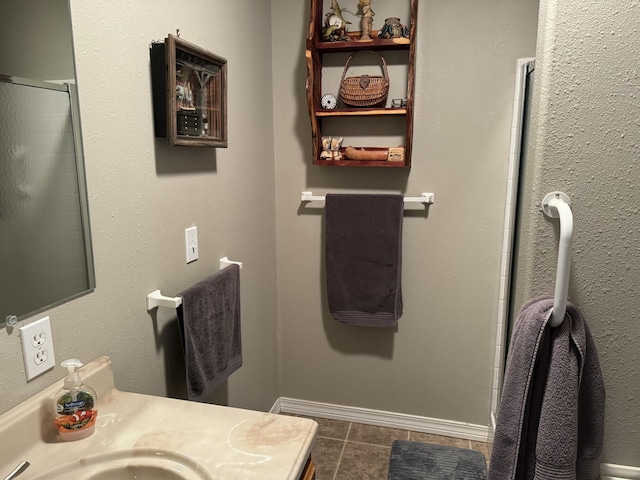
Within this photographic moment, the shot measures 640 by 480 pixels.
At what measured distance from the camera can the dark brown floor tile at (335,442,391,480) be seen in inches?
84.4

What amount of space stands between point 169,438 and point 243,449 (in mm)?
169

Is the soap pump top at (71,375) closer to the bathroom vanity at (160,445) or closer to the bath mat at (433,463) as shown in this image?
the bathroom vanity at (160,445)

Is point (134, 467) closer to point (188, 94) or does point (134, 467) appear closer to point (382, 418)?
point (188, 94)

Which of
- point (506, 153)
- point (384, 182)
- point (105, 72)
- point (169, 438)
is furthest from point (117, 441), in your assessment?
point (506, 153)

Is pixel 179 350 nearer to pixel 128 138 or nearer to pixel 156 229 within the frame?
pixel 156 229

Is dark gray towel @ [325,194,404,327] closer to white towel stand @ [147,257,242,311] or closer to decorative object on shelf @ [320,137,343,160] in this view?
decorative object on shelf @ [320,137,343,160]

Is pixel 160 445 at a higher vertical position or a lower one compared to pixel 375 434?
higher

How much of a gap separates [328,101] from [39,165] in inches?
54.6

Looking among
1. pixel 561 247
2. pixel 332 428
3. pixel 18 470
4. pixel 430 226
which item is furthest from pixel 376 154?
pixel 18 470

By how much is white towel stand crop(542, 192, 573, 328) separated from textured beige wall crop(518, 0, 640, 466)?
2cm

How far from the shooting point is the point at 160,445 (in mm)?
989

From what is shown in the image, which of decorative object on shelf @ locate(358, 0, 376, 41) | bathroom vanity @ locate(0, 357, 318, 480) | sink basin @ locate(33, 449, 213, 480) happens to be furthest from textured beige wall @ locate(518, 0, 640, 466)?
decorative object on shelf @ locate(358, 0, 376, 41)

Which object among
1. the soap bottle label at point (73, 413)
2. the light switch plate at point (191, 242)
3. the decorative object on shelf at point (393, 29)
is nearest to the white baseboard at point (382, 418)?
the light switch plate at point (191, 242)

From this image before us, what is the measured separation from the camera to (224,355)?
164 cm
